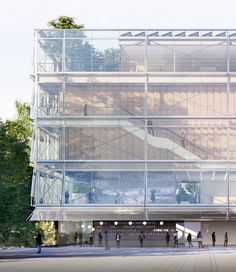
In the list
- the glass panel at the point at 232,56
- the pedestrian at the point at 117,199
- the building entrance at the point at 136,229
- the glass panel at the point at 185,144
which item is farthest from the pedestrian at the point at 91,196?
the glass panel at the point at 232,56

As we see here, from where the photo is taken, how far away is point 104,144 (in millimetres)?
75875

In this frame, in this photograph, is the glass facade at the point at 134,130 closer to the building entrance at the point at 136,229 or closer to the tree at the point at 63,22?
the building entrance at the point at 136,229

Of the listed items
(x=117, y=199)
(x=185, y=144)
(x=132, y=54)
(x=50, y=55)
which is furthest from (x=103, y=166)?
(x=50, y=55)

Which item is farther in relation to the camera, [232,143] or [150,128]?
[232,143]

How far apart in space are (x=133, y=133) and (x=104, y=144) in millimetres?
2571

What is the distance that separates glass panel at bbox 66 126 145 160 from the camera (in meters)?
75.9

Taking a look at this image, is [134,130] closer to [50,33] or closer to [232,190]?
[232,190]

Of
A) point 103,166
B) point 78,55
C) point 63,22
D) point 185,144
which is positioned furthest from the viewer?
point 63,22

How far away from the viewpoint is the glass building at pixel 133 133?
75.5 meters

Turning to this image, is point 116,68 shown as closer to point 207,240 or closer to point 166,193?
point 166,193

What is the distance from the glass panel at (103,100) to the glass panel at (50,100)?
66 cm

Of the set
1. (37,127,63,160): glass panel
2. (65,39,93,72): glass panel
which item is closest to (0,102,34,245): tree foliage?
(37,127,63,160): glass panel

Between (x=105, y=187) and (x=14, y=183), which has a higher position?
(x=14, y=183)

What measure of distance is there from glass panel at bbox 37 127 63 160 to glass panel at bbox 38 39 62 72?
5.06m
